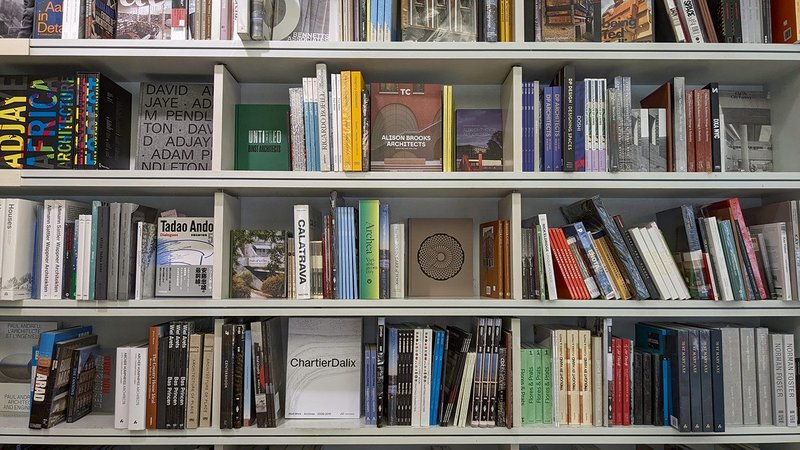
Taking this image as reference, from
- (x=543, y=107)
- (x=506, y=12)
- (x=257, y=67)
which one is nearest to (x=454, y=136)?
(x=543, y=107)

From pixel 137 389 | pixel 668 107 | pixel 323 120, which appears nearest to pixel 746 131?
pixel 668 107

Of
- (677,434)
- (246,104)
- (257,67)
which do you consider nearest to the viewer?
(677,434)

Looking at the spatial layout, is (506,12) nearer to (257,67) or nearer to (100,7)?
(257,67)

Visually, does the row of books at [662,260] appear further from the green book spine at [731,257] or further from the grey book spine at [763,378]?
the grey book spine at [763,378]

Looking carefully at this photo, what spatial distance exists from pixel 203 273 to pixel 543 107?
123 cm

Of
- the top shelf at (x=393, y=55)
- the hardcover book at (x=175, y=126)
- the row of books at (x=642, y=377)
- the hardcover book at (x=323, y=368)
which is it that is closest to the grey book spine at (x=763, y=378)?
the row of books at (x=642, y=377)

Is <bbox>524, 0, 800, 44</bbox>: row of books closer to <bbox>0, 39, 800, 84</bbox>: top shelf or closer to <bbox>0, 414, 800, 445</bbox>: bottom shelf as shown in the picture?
<bbox>0, 39, 800, 84</bbox>: top shelf

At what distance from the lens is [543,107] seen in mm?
1612

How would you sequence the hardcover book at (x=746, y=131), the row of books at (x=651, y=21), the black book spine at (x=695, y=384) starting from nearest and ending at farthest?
1. the black book spine at (x=695, y=384)
2. the row of books at (x=651, y=21)
3. the hardcover book at (x=746, y=131)

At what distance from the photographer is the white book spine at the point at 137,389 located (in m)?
1.51

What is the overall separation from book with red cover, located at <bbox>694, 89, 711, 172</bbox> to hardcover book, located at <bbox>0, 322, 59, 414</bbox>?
226cm

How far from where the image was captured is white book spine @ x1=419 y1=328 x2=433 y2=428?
5.08ft

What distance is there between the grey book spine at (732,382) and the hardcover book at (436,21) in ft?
4.22

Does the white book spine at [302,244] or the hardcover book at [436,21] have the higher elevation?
the hardcover book at [436,21]
